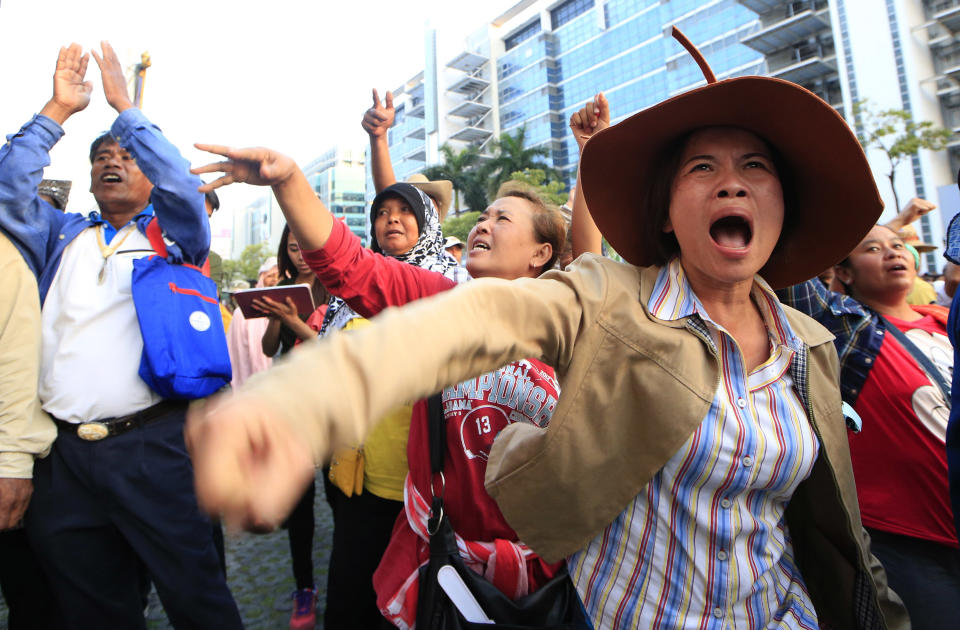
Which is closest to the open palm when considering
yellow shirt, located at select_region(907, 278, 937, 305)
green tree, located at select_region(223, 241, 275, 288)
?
yellow shirt, located at select_region(907, 278, 937, 305)

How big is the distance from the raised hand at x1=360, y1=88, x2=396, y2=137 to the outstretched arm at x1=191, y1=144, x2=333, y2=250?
4.86ft

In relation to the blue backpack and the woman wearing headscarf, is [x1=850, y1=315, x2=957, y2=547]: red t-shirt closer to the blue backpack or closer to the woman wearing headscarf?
the woman wearing headscarf

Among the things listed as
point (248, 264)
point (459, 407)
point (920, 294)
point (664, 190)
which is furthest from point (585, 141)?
point (248, 264)

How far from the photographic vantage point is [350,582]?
2.22m

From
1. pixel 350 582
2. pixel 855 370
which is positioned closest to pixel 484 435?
pixel 350 582

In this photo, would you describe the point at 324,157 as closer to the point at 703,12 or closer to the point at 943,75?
the point at 703,12

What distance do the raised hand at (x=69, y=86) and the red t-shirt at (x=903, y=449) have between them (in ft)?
11.6

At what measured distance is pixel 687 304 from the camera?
1263 millimetres

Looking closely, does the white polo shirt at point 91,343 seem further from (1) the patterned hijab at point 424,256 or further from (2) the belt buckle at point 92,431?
(1) the patterned hijab at point 424,256

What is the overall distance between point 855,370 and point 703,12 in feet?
160

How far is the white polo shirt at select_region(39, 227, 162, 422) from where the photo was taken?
2.11m

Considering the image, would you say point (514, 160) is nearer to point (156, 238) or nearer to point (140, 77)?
point (140, 77)

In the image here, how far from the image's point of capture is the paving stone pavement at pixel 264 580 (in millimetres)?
3066

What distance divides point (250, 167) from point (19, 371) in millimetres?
1505
